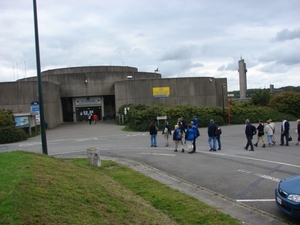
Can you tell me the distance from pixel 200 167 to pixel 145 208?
5.42 m

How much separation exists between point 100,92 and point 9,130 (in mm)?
20209

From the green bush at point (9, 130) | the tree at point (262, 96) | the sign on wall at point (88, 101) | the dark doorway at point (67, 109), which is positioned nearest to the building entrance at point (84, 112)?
the sign on wall at point (88, 101)

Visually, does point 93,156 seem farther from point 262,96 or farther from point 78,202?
point 262,96

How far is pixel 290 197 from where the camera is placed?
19.2ft

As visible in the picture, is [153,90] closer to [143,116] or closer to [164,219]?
[143,116]

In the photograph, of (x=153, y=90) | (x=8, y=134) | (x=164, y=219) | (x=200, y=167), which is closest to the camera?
(x=164, y=219)

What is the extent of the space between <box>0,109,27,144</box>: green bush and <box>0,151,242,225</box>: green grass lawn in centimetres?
1733

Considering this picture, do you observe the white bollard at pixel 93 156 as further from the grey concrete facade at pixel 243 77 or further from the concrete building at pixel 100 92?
the grey concrete facade at pixel 243 77

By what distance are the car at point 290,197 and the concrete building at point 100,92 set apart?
93.7ft

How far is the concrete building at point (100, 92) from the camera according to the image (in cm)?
3322

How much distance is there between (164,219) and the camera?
580 centimetres

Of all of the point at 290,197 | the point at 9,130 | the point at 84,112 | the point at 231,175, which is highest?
the point at 84,112

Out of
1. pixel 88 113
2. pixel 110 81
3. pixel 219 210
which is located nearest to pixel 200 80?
pixel 110 81

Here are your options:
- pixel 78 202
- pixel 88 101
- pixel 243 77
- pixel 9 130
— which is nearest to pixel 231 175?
pixel 78 202
